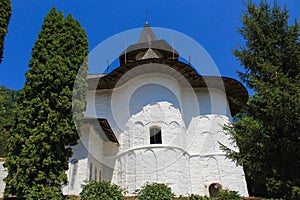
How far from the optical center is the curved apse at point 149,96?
16.3 m

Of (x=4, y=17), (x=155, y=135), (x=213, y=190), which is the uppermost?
(x=4, y=17)

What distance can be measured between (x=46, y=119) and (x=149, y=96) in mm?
6984

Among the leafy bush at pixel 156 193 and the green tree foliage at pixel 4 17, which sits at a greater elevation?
the green tree foliage at pixel 4 17

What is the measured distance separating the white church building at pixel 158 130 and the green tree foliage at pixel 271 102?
268 inches

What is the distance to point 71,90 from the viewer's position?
11.4 metres

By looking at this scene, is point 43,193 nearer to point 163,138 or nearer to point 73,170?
point 73,170

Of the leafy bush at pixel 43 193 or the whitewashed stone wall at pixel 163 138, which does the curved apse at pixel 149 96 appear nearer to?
the whitewashed stone wall at pixel 163 138

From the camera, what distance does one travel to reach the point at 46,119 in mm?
10695

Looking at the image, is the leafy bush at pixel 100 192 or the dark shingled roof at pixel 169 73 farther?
the dark shingled roof at pixel 169 73

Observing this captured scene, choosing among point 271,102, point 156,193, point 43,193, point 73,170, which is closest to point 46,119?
point 43,193

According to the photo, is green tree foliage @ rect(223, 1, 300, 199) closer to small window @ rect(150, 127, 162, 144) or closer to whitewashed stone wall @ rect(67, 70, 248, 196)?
whitewashed stone wall @ rect(67, 70, 248, 196)

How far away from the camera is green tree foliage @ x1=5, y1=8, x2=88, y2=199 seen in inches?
380

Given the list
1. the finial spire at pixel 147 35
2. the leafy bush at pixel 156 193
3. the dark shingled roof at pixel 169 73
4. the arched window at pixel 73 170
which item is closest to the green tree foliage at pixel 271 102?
the leafy bush at pixel 156 193

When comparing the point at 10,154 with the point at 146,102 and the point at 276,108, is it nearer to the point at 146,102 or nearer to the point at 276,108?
the point at 146,102
